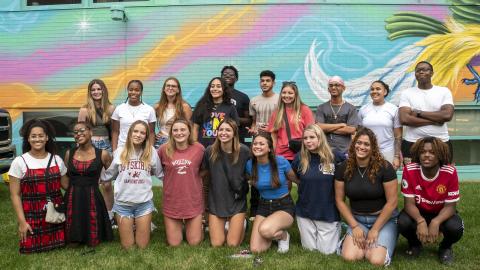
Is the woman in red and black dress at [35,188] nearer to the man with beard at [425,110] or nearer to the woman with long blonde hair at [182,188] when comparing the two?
the woman with long blonde hair at [182,188]

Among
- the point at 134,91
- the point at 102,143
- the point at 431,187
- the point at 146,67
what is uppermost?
the point at 146,67

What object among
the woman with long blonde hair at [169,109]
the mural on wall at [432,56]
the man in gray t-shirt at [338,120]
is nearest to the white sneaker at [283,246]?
the man in gray t-shirt at [338,120]

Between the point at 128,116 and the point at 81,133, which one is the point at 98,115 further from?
the point at 81,133

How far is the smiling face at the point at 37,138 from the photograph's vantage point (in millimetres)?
4961

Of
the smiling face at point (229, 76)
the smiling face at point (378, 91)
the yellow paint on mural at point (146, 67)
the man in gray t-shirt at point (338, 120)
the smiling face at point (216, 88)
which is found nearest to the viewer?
the man in gray t-shirt at point (338, 120)

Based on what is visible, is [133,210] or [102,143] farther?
[102,143]

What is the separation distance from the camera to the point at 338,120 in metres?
5.59

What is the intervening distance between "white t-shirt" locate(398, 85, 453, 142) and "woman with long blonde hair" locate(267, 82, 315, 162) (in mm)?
1220

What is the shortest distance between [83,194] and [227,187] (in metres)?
1.65

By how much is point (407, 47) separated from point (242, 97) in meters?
5.26

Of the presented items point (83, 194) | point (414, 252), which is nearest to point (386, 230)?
point (414, 252)

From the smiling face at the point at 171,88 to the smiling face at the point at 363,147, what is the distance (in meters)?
2.51

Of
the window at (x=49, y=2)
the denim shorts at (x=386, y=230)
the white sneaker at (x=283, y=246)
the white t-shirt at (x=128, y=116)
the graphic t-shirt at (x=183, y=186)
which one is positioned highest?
the window at (x=49, y=2)

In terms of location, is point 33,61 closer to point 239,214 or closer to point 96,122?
point 96,122
